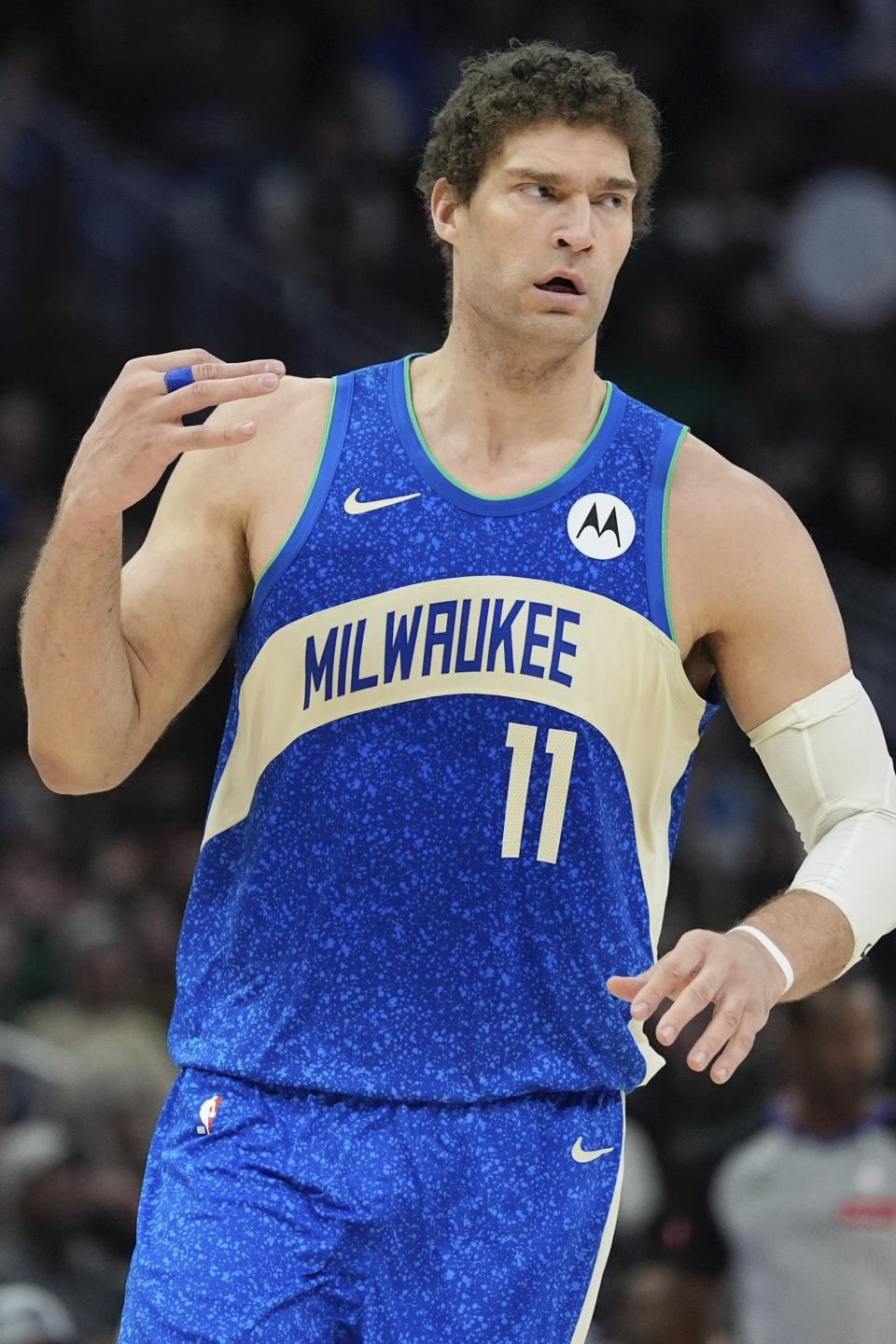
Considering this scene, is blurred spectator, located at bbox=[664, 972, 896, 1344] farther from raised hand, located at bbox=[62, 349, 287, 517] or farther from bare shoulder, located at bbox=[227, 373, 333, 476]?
raised hand, located at bbox=[62, 349, 287, 517]

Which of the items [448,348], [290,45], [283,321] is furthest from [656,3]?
[448,348]

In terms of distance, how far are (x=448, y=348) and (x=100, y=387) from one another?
27.3 feet

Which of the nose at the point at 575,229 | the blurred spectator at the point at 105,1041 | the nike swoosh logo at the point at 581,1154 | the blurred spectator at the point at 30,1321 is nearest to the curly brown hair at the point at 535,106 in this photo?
the nose at the point at 575,229

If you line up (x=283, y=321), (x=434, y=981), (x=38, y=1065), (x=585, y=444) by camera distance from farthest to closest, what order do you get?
(x=283, y=321)
(x=38, y=1065)
(x=585, y=444)
(x=434, y=981)

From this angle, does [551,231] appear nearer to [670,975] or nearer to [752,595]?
[752,595]

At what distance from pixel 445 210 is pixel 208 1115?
1512 millimetres

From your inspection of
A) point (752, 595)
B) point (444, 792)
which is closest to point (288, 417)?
point (444, 792)

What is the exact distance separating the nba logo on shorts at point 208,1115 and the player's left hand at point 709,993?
720 millimetres

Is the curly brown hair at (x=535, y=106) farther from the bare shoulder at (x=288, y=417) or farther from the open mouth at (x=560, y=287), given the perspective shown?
the bare shoulder at (x=288, y=417)

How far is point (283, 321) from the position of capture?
11188 mm

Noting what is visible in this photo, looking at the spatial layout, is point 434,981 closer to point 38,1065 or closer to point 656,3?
point 38,1065

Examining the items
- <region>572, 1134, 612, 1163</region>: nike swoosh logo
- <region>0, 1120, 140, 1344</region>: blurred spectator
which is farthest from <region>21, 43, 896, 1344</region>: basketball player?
<region>0, 1120, 140, 1344</region>: blurred spectator

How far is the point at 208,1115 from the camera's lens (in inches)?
130

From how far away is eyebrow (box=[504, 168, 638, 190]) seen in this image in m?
3.42
